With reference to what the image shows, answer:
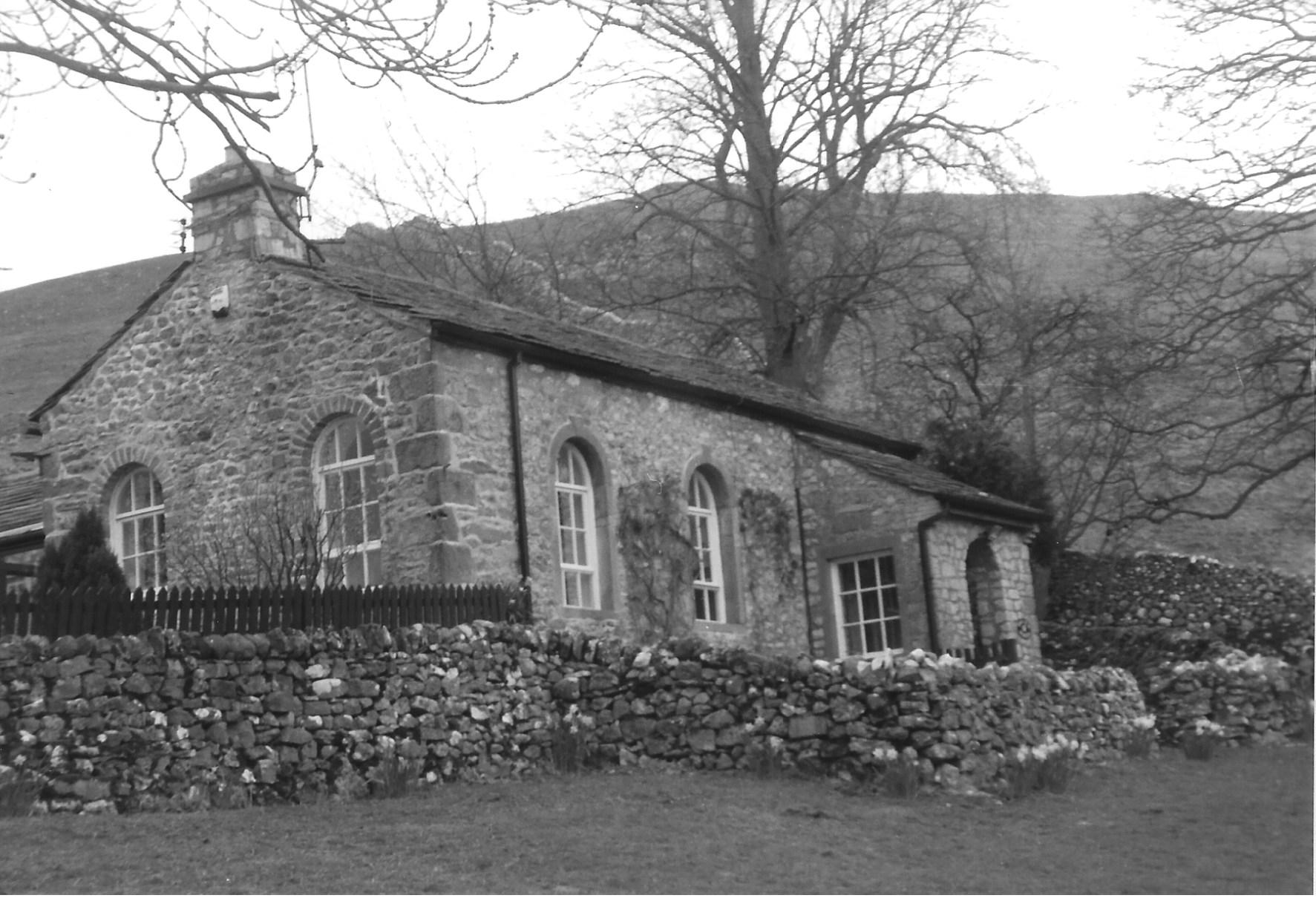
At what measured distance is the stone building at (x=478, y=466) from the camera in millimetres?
15945

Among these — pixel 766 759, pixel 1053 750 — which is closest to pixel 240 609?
pixel 766 759

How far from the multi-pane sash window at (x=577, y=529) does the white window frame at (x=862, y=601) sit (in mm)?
4668

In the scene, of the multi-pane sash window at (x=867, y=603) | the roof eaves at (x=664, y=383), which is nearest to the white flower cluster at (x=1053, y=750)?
the multi-pane sash window at (x=867, y=603)

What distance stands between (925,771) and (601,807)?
9.87 ft

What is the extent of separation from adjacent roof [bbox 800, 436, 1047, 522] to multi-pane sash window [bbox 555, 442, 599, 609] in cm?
478

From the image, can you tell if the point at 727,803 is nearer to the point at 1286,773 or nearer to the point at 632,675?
the point at 632,675

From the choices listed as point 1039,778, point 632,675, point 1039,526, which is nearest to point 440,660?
point 632,675

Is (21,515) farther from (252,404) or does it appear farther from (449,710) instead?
(449,710)

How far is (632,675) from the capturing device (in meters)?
14.4

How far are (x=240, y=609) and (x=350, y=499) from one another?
4023mm

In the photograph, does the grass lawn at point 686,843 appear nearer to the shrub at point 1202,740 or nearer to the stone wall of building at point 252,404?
the shrub at point 1202,740

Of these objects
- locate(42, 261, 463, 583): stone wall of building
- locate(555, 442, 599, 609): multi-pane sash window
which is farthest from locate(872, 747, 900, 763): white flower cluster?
locate(555, 442, 599, 609): multi-pane sash window

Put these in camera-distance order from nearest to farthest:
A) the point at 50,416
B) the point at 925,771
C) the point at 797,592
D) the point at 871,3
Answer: the point at 925,771 < the point at 50,416 < the point at 797,592 < the point at 871,3

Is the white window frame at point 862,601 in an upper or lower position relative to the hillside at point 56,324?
lower
